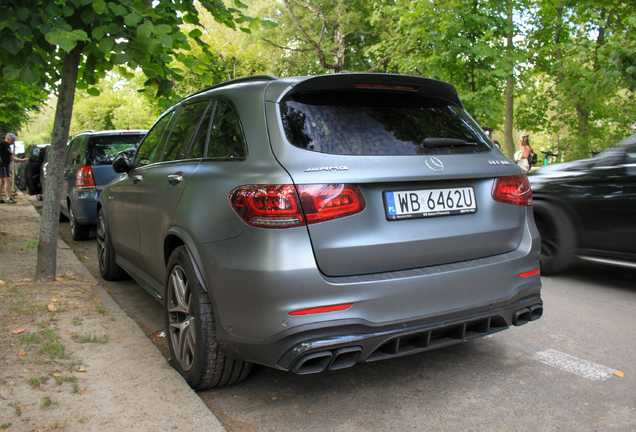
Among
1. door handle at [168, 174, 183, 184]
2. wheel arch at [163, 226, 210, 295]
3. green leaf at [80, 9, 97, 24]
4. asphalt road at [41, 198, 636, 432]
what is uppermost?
green leaf at [80, 9, 97, 24]

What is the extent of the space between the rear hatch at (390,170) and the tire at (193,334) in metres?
0.80

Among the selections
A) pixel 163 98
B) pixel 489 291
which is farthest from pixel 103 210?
pixel 489 291

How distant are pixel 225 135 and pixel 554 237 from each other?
4.40 meters

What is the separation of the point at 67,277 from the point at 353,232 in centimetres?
403

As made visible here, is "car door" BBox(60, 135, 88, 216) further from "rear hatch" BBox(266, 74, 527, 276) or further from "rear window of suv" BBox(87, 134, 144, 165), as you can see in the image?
"rear hatch" BBox(266, 74, 527, 276)

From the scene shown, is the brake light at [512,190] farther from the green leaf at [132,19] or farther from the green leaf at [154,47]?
the green leaf at [132,19]

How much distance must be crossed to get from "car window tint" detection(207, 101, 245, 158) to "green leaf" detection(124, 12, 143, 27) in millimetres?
1434

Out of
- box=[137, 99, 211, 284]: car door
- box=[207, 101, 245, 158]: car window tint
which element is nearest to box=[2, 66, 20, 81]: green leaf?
box=[137, 99, 211, 284]: car door

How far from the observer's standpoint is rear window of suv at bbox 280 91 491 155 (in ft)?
8.94

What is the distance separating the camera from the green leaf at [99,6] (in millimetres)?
4184

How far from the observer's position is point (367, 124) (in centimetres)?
285

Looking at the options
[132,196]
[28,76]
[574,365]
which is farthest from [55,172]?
[574,365]

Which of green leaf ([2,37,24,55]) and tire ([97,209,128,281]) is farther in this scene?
tire ([97,209,128,281])

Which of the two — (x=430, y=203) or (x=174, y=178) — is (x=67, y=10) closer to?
(x=174, y=178)
